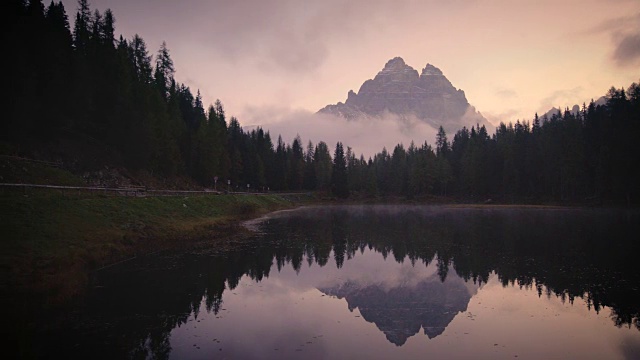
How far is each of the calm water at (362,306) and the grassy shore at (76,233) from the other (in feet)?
6.12

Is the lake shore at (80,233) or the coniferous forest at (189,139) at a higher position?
the coniferous forest at (189,139)

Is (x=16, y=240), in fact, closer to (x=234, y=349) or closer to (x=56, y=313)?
(x=56, y=313)

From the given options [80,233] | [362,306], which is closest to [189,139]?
[80,233]

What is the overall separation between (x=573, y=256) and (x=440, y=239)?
13.3 metres

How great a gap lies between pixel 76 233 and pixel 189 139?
6066cm

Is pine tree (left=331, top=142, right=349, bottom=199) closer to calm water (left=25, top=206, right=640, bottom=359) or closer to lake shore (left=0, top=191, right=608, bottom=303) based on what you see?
lake shore (left=0, top=191, right=608, bottom=303)

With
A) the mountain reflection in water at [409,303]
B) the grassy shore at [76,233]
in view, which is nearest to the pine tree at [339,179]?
the grassy shore at [76,233]

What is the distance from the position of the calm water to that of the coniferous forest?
32.4m

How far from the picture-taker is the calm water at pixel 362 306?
1283 cm

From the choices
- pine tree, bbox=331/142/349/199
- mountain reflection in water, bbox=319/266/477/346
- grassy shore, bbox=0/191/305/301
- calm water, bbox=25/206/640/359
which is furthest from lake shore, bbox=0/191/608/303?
pine tree, bbox=331/142/349/199

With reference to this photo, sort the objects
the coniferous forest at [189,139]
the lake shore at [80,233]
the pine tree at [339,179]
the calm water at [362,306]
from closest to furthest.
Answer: the calm water at [362,306] < the lake shore at [80,233] < the coniferous forest at [189,139] < the pine tree at [339,179]

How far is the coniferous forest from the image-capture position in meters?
45.7

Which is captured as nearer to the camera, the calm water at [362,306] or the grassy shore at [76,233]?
the calm water at [362,306]

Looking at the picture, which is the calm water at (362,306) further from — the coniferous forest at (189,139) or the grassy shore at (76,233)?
the coniferous forest at (189,139)
